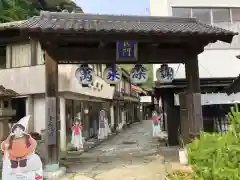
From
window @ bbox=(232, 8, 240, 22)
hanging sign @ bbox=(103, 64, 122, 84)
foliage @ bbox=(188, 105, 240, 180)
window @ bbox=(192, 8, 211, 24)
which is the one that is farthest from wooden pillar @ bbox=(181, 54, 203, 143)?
window @ bbox=(232, 8, 240, 22)

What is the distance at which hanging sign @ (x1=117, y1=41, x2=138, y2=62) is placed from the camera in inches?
409

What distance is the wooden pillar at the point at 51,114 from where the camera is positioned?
9.74 m

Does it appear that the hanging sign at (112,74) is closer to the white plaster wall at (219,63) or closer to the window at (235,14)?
the white plaster wall at (219,63)

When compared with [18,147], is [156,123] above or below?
below

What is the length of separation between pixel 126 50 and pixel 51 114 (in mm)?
3707

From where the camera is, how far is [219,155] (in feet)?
12.1

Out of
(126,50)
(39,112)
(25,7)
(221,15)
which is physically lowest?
(39,112)

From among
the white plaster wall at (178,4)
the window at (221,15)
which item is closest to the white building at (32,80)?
the white plaster wall at (178,4)

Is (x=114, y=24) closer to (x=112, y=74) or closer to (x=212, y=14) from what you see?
(x=112, y=74)

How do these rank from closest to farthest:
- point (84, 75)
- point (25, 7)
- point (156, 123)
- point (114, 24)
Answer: point (114, 24), point (84, 75), point (156, 123), point (25, 7)

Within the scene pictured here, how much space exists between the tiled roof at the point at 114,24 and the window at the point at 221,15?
4.85 metres

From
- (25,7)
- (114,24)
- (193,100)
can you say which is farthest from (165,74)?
(25,7)

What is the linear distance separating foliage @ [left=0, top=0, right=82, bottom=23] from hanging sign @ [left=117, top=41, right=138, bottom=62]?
57.8 ft

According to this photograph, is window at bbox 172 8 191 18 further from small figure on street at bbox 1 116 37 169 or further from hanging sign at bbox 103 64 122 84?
small figure on street at bbox 1 116 37 169
